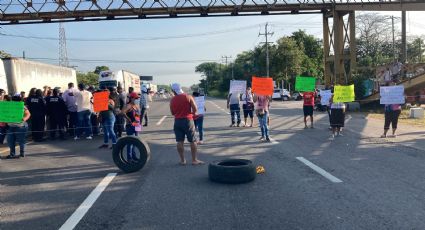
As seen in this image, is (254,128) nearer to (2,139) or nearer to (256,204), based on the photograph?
(2,139)

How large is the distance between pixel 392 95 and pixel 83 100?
417 inches

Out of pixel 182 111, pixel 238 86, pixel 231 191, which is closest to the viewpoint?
pixel 231 191

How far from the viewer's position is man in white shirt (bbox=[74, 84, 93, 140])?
1520cm

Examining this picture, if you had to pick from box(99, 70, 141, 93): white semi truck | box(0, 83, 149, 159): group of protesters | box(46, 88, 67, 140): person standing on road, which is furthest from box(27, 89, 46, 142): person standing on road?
box(99, 70, 141, 93): white semi truck

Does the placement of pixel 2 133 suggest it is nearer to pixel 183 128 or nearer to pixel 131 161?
pixel 131 161

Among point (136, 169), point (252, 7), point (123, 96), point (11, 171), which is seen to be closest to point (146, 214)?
point (136, 169)

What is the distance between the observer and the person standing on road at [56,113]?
1577 cm

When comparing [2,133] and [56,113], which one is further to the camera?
[56,113]

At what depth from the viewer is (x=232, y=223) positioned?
539cm

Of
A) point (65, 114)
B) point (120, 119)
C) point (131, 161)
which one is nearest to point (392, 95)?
point (131, 161)

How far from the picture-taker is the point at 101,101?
12375 mm

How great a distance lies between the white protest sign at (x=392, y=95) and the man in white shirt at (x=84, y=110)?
10.2 m

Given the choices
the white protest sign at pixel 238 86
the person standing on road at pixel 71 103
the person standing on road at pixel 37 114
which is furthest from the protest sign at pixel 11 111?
the white protest sign at pixel 238 86

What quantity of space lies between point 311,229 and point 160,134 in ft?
38.2
